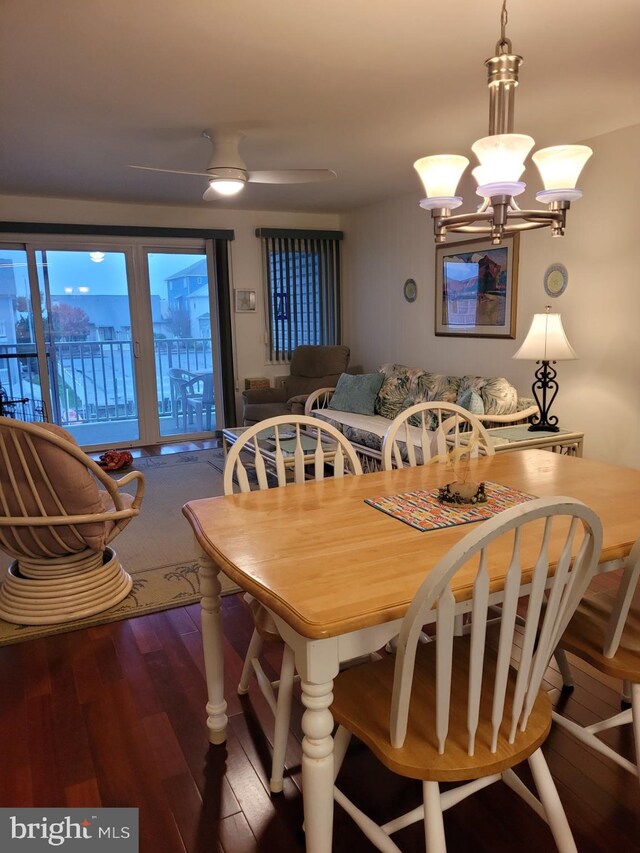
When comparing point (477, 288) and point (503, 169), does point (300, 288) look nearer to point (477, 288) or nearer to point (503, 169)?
point (477, 288)

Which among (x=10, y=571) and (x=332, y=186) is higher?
(x=332, y=186)

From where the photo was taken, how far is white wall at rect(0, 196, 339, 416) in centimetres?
571

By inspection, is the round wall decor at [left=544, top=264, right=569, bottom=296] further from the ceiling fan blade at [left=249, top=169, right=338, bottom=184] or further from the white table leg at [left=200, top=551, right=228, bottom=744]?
the white table leg at [left=200, top=551, right=228, bottom=744]

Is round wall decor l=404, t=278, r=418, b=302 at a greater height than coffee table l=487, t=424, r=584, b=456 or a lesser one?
greater

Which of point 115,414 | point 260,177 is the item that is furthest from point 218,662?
point 115,414

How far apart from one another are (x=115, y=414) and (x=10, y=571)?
370 centimetres

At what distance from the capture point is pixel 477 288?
4.96 meters

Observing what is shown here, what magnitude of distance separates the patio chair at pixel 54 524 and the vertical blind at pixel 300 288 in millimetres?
4206

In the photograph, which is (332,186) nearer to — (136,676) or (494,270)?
(494,270)

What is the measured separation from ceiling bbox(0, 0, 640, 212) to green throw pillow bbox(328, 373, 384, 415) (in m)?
1.93

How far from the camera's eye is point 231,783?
69.3 inches

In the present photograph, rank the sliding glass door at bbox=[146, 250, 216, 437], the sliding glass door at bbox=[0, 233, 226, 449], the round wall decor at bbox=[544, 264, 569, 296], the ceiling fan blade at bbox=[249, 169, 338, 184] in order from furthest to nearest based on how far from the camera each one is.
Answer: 1. the sliding glass door at bbox=[146, 250, 216, 437]
2. the sliding glass door at bbox=[0, 233, 226, 449]
3. the round wall decor at bbox=[544, 264, 569, 296]
4. the ceiling fan blade at bbox=[249, 169, 338, 184]

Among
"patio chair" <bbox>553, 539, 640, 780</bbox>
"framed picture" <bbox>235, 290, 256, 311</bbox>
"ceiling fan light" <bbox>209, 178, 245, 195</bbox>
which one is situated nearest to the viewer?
"patio chair" <bbox>553, 539, 640, 780</bbox>

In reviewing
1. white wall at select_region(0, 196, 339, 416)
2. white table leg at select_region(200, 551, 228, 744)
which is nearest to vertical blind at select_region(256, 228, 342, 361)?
→ white wall at select_region(0, 196, 339, 416)
